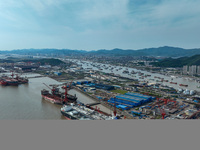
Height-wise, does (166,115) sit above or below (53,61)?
below

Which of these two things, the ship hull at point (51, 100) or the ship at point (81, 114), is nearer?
the ship at point (81, 114)

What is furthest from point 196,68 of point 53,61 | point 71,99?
point 53,61

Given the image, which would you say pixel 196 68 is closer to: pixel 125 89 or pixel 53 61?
pixel 125 89

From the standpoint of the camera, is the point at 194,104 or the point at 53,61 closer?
the point at 194,104

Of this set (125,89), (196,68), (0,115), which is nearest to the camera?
(0,115)

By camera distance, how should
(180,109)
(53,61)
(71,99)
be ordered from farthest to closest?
1. (53,61)
2. (71,99)
3. (180,109)

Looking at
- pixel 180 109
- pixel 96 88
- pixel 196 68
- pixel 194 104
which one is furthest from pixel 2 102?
pixel 196 68

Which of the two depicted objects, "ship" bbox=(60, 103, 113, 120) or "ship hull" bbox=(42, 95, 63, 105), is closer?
"ship" bbox=(60, 103, 113, 120)

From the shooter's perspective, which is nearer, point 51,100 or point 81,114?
point 81,114

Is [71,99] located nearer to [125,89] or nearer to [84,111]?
[84,111]
